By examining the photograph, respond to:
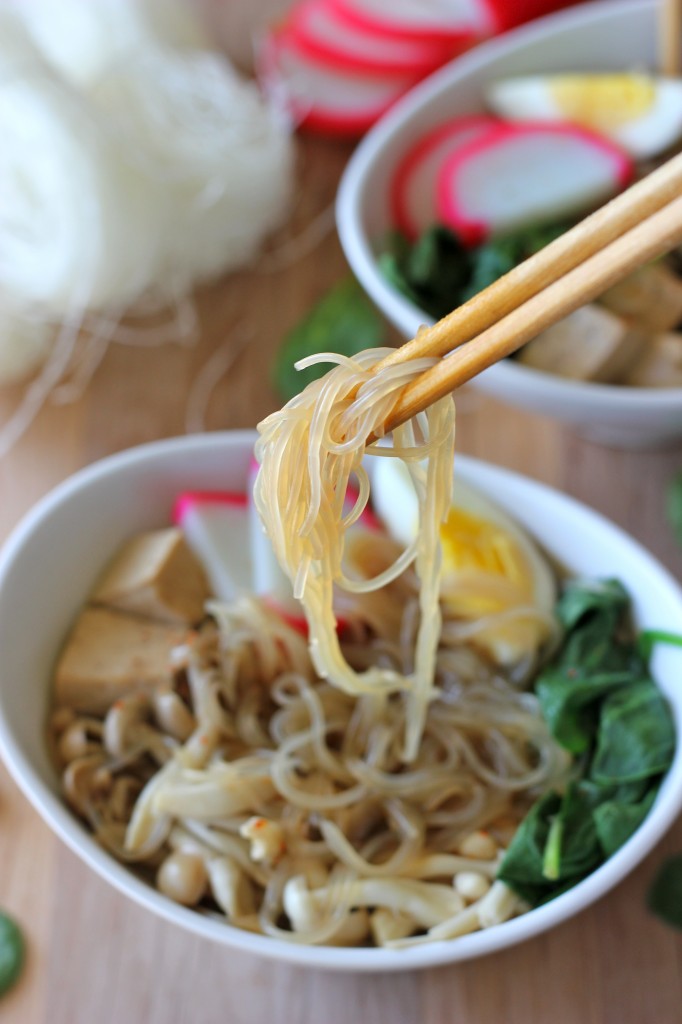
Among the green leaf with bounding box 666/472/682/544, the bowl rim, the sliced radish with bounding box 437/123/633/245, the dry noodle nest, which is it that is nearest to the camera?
the dry noodle nest

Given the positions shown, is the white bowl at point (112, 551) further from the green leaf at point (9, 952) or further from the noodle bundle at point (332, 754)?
the green leaf at point (9, 952)

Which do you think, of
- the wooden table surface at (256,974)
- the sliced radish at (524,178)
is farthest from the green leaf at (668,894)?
the sliced radish at (524,178)

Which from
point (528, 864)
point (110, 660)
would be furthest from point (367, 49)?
point (528, 864)

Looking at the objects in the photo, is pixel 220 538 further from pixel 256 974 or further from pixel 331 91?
pixel 331 91

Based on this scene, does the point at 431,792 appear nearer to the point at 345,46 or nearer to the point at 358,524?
the point at 358,524

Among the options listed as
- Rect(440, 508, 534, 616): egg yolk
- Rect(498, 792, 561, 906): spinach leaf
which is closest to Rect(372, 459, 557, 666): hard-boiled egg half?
Rect(440, 508, 534, 616): egg yolk

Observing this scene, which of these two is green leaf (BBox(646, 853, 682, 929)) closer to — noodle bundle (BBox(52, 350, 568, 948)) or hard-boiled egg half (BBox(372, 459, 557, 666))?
noodle bundle (BBox(52, 350, 568, 948))
